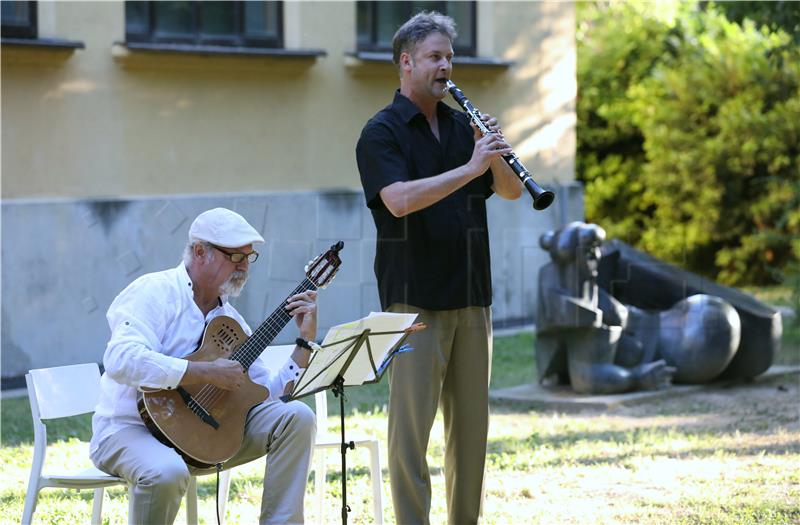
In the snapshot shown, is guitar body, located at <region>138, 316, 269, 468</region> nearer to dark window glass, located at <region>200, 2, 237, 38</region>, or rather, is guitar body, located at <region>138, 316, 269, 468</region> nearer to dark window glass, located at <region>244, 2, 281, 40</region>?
dark window glass, located at <region>200, 2, 237, 38</region>

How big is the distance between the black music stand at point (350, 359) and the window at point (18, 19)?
5.62 meters

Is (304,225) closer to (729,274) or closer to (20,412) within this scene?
(20,412)

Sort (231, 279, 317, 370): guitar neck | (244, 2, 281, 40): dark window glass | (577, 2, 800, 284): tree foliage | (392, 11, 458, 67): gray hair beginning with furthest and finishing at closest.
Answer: (577, 2, 800, 284): tree foliage
(244, 2, 281, 40): dark window glass
(392, 11, 458, 67): gray hair
(231, 279, 317, 370): guitar neck

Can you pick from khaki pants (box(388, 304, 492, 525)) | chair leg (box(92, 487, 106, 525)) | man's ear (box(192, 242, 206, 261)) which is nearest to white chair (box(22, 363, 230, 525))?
chair leg (box(92, 487, 106, 525))

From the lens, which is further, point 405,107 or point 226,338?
point 405,107

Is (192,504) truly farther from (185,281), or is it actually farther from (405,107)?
(405,107)

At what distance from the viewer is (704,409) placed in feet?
25.8

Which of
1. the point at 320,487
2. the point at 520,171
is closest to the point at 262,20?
the point at 320,487

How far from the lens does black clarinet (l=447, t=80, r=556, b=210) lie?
4277 millimetres

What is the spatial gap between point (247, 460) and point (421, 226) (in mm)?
996

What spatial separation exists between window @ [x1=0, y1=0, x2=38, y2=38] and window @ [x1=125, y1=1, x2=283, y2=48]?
807 millimetres

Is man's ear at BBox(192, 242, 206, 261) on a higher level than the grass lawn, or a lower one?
higher

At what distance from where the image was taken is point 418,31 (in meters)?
4.39

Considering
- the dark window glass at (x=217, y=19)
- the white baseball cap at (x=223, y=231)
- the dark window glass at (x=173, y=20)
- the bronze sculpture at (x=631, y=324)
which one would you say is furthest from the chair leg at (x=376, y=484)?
the dark window glass at (x=217, y=19)
